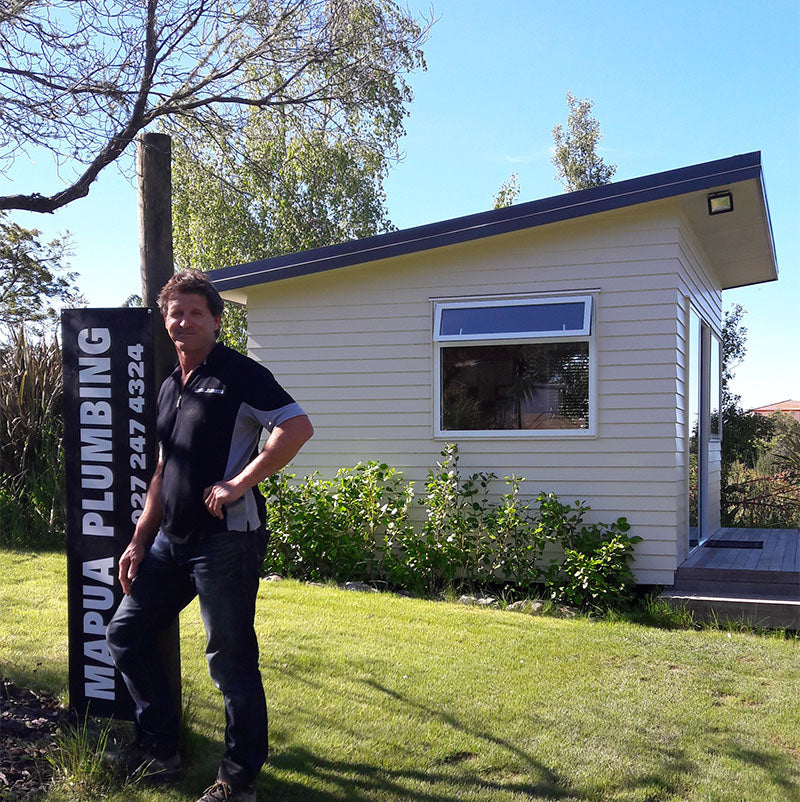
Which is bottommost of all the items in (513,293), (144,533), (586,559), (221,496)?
(586,559)

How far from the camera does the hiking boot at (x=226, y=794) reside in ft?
10.2

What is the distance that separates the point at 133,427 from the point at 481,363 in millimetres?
4768

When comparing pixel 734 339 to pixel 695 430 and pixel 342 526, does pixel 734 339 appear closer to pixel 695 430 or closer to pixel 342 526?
pixel 695 430

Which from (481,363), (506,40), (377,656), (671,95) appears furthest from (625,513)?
(671,95)

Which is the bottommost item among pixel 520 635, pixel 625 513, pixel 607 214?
pixel 520 635

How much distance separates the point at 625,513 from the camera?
750 cm

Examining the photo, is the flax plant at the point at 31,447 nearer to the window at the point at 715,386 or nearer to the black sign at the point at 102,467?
the black sign at the point at 102,467

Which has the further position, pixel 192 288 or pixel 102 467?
pixel 102 467

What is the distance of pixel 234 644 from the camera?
10.1 feet

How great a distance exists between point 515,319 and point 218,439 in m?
5.12

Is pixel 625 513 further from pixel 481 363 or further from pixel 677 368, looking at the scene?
pixel 481 363

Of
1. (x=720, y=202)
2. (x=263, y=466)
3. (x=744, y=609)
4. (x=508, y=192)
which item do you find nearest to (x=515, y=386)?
(x=720, y=202)

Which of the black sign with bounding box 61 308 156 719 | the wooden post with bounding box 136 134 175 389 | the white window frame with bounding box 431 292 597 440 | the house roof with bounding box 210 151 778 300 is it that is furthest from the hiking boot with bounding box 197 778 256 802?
the house roof with bounding box 210 151 778 300

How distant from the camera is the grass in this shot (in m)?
3.58
